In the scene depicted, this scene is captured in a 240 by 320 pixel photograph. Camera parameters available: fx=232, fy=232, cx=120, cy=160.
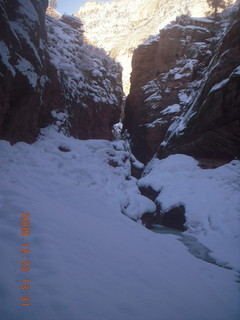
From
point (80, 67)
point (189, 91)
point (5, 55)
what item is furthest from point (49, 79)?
point (189, 91)

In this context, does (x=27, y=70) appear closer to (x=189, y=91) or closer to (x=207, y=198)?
(x=207, y=198)

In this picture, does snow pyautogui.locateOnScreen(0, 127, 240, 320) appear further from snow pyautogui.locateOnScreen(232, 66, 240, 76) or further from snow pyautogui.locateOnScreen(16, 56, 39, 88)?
snow pyautogui.locateOnScreen(232, 66, 240, 76)

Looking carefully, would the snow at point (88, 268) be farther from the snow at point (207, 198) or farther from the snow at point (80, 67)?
the snow at point (80, 67)

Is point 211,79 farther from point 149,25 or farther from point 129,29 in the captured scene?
point 129,29

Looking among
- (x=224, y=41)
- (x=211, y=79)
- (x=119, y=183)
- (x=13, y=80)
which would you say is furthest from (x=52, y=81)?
(x=224, y=41)

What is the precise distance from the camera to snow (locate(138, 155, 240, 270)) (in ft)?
27.5

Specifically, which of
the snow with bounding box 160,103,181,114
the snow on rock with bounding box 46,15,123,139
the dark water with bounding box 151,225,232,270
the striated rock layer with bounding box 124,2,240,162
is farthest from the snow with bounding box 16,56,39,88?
the snow with bounding box 160,103,181,114

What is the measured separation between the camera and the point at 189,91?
78.6ft

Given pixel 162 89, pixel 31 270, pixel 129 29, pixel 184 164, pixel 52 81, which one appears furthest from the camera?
pixel 129 29

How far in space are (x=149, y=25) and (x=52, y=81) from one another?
62326mm

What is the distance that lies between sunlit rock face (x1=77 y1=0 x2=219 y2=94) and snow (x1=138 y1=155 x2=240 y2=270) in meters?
38.0

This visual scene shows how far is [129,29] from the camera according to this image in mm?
75562

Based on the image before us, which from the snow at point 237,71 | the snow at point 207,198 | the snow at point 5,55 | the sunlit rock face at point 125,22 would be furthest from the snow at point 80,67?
the sunlit rock face at point 125,22

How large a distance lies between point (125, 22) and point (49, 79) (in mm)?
81979
